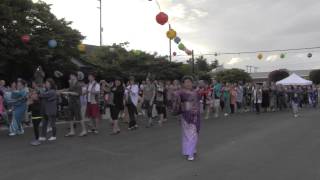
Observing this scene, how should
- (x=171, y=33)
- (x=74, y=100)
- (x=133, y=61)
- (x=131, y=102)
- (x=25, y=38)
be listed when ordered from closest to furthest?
1. (x=74, y=100)
2. (x=131, y=102)
3. (x=171, y=33)
4. (x=25, y=38)
5. (x=133, y=61)

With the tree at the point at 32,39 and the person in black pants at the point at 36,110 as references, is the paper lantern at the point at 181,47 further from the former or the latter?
the person in black pants at the point at 36,110

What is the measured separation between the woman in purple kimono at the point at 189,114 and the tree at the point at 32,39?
16120mm

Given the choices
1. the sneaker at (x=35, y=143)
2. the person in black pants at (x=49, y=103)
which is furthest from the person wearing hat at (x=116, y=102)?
the sneaker at (x=35, y=143)

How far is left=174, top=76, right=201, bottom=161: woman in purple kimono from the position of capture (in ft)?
A: 31.6

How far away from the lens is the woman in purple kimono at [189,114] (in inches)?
379

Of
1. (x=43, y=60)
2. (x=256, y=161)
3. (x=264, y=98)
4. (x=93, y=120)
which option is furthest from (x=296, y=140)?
(x=43, y=60)

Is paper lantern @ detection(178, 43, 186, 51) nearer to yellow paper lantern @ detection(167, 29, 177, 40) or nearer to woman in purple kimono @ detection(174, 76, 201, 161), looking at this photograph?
yellow paper lantern @ detection(167, 29, 177, 40)

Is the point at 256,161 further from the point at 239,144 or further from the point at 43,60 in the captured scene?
the point at 43,60

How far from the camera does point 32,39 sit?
1025 inches

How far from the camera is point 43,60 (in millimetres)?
26719

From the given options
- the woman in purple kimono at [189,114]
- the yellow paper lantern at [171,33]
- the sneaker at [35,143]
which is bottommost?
the sneaker at [35,143]

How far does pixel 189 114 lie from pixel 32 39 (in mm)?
18112

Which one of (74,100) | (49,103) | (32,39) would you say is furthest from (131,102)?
(32,39)

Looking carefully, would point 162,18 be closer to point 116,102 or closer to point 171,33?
point 171,33
